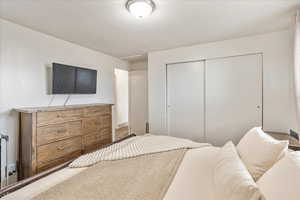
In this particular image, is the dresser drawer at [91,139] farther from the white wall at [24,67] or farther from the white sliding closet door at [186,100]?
the white sliding closet door at [186,100]

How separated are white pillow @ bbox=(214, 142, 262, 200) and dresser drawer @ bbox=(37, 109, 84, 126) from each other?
2.19 meters

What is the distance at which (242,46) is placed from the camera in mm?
2781

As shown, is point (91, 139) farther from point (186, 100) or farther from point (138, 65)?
point (138, 65)

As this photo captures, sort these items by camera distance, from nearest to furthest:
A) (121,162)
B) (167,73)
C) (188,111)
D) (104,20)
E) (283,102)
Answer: (121,162), (104,20), (283,102), (188,111), (167,73)

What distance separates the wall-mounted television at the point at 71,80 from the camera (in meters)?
2.48

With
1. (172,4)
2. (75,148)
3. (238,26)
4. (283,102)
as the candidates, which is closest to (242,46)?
(238,26)

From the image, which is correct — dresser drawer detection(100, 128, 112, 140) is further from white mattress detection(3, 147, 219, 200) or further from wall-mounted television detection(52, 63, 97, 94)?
white mattress detection(3, 147, 219, 200)

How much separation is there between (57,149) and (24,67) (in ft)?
4.26

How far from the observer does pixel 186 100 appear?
3330mm

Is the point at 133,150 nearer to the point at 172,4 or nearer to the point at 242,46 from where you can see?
the point at 172,4

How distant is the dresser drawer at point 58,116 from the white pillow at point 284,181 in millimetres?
2424

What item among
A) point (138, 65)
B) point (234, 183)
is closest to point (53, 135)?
point (234, 183)

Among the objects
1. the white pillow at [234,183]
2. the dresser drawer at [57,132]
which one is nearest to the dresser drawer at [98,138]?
the dresser drawer at [57,132]

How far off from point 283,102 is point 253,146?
1768 millimetres
